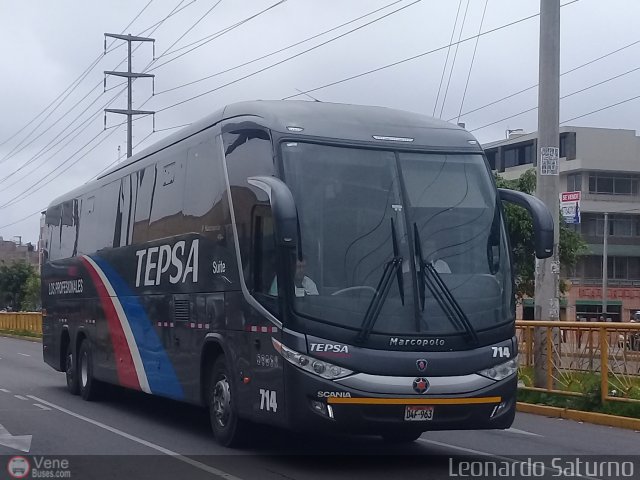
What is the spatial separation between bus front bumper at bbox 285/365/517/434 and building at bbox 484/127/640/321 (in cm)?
5520

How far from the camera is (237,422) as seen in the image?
475 inches

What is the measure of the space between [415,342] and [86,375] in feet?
32.5

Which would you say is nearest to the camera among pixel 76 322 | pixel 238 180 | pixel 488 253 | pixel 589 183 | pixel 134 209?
pixel 488 253

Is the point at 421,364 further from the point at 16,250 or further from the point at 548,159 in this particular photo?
the point at 16,250

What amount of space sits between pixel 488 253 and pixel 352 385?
6.91ft

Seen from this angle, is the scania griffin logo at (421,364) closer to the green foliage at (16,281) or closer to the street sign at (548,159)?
the street sign at (548,159)

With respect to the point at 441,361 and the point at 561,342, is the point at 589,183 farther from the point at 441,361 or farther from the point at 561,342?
the point at 441,361

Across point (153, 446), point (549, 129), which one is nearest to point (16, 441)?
point (153, 446)

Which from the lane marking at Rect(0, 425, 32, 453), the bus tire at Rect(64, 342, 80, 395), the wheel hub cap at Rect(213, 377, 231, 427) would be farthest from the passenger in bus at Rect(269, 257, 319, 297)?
the bus tire at Rect(64, 342, 80, 395)

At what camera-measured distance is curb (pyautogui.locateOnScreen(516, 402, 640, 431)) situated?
614 inches

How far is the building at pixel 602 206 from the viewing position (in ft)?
216

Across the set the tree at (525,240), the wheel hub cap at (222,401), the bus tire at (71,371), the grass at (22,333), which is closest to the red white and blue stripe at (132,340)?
the wheel hub cap at (222,401)

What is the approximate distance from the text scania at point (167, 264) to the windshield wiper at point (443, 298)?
3647mm

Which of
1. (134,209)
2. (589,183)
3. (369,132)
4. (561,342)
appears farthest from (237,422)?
(589,183)
